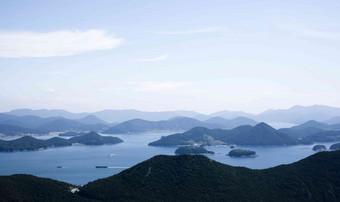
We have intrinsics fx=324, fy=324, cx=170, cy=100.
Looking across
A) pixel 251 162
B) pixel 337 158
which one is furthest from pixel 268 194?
pixel 251 162

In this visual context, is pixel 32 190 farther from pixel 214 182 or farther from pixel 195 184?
pixel 214 182

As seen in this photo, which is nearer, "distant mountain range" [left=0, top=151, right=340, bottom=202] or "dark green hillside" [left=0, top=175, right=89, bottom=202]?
"dark green hillside" [left=0, top=175, right=89, bottom=202]

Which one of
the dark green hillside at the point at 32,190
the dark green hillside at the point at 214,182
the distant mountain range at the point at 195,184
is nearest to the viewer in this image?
the dark green hillside at the point at 32,190

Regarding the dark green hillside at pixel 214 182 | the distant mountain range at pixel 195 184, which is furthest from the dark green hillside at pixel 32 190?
the dark green hillside at pixel 214 182

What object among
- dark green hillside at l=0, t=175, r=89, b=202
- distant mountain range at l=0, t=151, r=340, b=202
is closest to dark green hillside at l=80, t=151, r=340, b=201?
distant mountain range at l=0, t=151, r=340, b=202

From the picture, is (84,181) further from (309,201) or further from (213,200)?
(309,201)

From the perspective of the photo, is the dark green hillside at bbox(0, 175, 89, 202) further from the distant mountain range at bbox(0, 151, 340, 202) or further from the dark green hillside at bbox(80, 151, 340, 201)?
the dark green hillside at bbox(80, 151, 340, 201)

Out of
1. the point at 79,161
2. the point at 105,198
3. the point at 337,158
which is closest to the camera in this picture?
the point at 105,198

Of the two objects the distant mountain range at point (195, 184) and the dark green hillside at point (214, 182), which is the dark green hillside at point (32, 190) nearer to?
the distant mountain range at point (195, 184)
